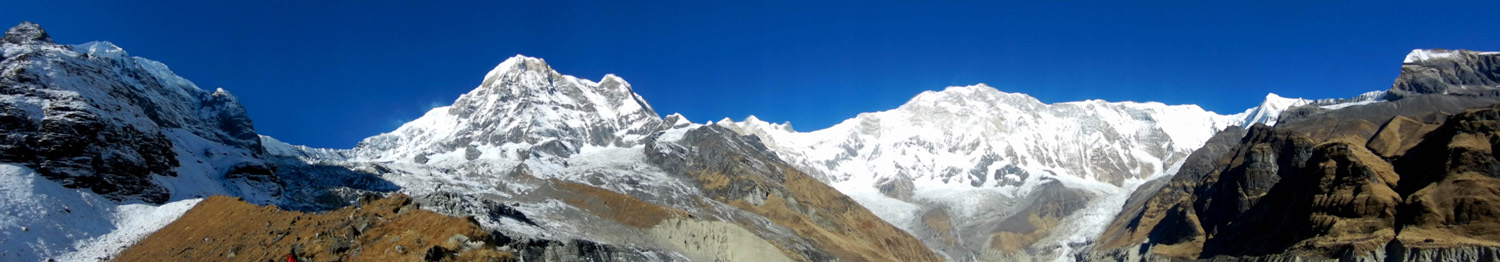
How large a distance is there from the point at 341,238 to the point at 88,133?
83558 millimetres

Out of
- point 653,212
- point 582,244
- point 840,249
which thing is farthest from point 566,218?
point 840,249

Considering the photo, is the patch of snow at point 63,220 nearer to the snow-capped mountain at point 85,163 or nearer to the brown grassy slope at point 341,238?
the snow-capped mountain at point 85,163

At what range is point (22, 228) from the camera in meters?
74.8

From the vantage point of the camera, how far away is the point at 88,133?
341 feet

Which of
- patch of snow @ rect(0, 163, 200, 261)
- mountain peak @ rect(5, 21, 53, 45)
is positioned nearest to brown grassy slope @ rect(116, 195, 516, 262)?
patch of snow @ rect(0, 163, 200, 261)

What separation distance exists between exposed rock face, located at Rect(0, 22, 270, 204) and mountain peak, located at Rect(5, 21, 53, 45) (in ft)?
0.44

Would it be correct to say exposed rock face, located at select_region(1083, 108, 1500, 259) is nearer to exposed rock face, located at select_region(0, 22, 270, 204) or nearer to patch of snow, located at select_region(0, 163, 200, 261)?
patch of snow, located at select_region(0, 163, 200, 261)

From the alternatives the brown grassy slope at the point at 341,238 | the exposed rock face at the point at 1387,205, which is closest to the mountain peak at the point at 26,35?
the brown grassy slope at the point at 341,238

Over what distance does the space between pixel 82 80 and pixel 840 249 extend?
13630 cm

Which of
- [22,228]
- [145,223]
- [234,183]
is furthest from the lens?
[234,183]

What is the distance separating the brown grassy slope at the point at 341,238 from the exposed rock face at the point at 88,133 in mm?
28409

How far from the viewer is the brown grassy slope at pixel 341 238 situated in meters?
39.3

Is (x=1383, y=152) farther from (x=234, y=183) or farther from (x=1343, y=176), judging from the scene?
(x=234, y=183)

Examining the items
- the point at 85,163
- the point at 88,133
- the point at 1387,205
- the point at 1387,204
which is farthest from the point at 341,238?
the point at 1387,204
